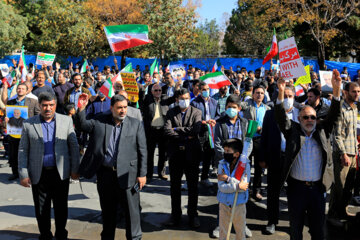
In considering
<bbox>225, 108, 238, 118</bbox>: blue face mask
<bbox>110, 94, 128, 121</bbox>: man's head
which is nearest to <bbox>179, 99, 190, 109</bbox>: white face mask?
<bbox>225, 108, 238, 118</bbox>: blue face mask

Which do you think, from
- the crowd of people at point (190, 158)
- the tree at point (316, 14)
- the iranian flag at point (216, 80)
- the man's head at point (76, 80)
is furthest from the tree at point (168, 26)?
the crowd of people at point (190, 158)

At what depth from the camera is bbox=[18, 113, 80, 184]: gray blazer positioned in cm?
492

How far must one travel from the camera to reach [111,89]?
7148 mm

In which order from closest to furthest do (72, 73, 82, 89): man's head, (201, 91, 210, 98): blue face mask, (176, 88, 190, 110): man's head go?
(176, 88, 190, 110): man's head, (201, 91, 210, 98): blue face mask, (72, 73, 82, 89): man's head

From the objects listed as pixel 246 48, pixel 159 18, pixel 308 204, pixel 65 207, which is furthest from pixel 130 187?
pixel 246 48

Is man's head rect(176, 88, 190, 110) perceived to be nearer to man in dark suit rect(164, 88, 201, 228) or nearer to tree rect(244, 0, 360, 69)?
man in dark suit rect(164, 88, 201, 228)

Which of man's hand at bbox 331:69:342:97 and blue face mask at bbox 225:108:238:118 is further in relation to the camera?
blue face mask at bbox 225:108:238:118

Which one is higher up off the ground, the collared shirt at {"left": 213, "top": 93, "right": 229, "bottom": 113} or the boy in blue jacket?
the collared shirt at {"left": 213, "top": 93, "right": 229, "bottom": 113}

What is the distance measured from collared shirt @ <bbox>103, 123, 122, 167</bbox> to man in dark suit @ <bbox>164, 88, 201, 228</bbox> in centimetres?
141

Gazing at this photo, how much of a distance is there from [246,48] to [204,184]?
1275 inches

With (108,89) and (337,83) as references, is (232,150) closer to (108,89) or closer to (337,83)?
(337,83)

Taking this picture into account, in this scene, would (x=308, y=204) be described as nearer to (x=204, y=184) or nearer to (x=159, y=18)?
(x=204, y=184)

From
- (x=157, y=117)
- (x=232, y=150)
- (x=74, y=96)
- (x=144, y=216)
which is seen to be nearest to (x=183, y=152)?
(x=144, y=216)

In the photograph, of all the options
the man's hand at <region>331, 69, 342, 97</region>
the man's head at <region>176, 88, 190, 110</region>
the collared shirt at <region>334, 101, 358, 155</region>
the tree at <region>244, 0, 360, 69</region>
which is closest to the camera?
the man's hand at <region>331, 69, 342, 97</region>
